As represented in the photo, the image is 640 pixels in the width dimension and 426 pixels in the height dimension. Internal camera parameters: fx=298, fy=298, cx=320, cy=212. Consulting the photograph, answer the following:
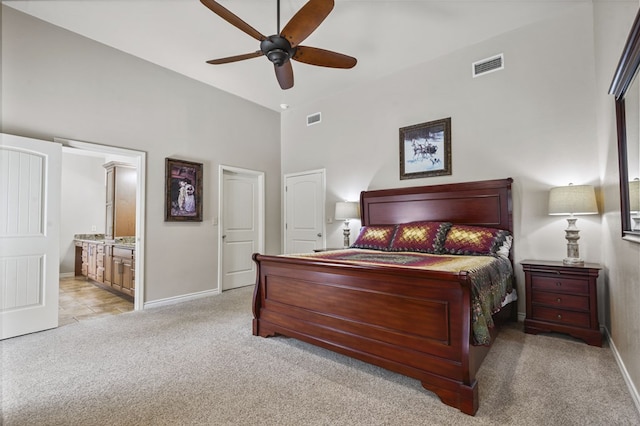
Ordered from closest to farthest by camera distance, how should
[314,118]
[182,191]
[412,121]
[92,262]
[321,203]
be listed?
[412,121], [182,191], [321,203], [314,118], [92,262]

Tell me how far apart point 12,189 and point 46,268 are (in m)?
0.84

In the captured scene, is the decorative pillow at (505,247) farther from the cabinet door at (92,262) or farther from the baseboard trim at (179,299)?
the cabinet door at (92,262)

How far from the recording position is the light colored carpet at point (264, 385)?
5.42 ft

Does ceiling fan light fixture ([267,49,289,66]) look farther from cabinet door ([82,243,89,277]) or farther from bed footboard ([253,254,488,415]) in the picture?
cabinet door ([82,243,89,277])

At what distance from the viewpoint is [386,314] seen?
81.5 inches

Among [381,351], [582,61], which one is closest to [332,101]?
[582,61]

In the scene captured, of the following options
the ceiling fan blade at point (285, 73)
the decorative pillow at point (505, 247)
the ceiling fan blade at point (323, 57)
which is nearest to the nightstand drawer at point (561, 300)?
the decorative pillow at point (505, 247)

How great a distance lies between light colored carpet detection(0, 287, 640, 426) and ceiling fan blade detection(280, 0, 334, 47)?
2.58m

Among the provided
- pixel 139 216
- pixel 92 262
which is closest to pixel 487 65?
pixel 139 216

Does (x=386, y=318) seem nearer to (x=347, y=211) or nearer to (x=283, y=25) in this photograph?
(x=347, y=211)

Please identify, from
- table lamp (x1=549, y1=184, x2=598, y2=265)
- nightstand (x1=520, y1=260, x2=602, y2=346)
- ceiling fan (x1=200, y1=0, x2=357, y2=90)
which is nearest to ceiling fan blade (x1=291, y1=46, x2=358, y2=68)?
ceiling fan (x1=200, y1=0, x2=357, y2=90)

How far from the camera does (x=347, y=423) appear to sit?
1.59 metres

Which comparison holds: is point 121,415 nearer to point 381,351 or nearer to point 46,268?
point 381,351

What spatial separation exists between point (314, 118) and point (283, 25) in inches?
83.6
